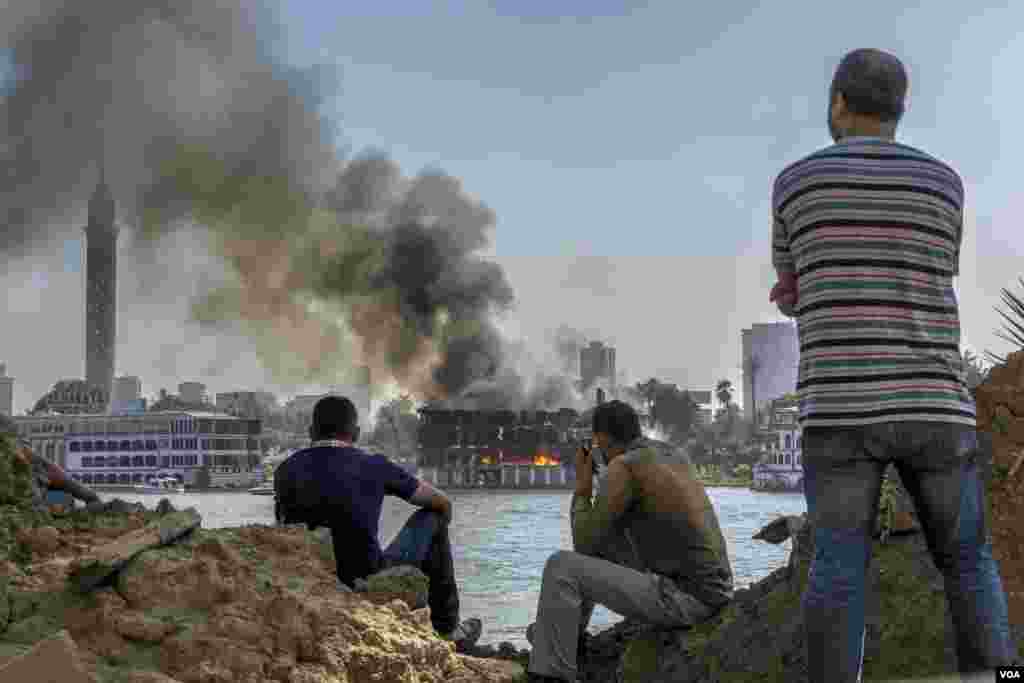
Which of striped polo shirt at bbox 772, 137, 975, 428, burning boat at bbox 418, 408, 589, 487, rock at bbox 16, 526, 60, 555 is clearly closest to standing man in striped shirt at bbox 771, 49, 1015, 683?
striped polo shirt at bbox 772, 137, 975, 428

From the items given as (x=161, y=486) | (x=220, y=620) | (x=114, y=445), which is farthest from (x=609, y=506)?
(x=114, y=445)

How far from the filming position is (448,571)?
5.00m

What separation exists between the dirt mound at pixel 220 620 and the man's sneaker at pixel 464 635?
32.4 inches

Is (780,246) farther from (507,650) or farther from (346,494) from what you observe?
(507,650)

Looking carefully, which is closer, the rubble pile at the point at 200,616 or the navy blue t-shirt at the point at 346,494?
the rubble pile at the point at 200,616

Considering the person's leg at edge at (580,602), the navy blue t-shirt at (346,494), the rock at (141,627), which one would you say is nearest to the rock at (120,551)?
the rock at (141,627)

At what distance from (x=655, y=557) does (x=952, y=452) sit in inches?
80.8

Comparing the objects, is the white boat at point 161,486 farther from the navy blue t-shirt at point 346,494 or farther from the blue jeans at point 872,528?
the blue jeans at point 872,528

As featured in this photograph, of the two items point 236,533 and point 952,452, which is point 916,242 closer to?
point 952,452

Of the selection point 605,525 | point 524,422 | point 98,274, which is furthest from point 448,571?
point 98,274

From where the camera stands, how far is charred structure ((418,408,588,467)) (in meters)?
115

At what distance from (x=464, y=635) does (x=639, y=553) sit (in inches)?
36.1

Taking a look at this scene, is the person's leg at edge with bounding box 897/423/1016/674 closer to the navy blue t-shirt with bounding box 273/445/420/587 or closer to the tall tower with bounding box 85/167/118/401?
the navy blue t-shirt with bounding box 273/445/420/587

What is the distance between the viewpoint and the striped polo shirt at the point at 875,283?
104 inches
